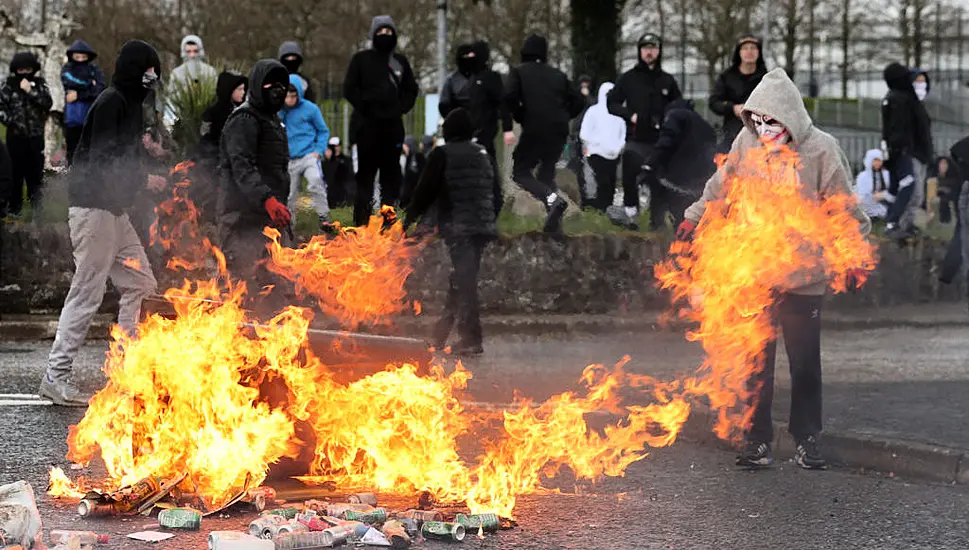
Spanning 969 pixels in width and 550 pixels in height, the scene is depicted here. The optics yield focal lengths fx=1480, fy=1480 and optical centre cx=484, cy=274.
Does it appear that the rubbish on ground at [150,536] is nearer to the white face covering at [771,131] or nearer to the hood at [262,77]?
the white face covering at [771,131]

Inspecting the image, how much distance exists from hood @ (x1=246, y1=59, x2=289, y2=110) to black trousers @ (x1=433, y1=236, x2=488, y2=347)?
2.37 metres

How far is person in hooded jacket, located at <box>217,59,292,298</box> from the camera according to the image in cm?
933

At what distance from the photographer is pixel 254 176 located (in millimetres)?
9352

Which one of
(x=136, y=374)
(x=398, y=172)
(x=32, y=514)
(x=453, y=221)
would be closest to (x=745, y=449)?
(x=136, y=374)

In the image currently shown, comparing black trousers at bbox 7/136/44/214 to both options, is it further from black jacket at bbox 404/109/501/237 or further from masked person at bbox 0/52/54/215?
black jacket at bbox 404/109/501/237

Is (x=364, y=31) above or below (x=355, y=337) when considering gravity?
above

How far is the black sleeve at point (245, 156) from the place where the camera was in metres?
9.34

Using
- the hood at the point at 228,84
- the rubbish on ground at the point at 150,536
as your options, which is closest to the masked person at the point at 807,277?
the rubbish on ground at the point at 150,536

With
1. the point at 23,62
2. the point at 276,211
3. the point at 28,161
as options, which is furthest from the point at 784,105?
Answer: the point at 23,62

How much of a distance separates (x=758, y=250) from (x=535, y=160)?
6892 mm

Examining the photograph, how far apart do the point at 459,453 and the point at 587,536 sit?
1.71m

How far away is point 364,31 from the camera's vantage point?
117 feet

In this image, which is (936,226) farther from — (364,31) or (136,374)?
(364,31)

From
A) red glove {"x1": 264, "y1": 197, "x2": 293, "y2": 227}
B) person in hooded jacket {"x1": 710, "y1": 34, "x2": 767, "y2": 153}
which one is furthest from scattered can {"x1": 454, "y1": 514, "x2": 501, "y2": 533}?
person in hooded jacket {"x1": 710, "y1": 34, "x2": 767, "y2": 153}
